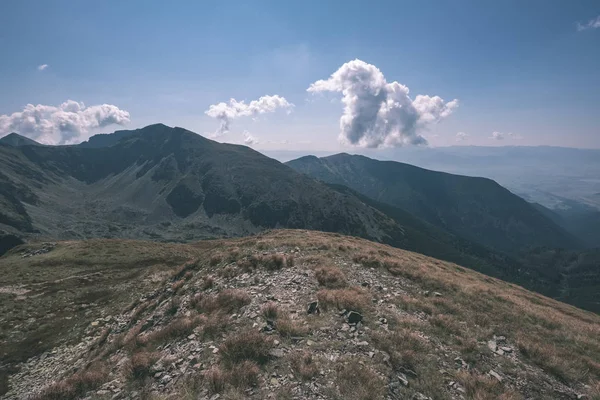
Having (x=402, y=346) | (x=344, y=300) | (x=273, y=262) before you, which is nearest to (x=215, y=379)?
(x=402, y=346)

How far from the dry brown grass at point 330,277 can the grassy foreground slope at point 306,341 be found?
0.34ft

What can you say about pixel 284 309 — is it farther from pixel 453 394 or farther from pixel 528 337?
pixel 528 337

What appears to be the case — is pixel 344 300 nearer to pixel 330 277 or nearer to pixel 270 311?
pixel 330 277

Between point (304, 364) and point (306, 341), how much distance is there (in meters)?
1.74

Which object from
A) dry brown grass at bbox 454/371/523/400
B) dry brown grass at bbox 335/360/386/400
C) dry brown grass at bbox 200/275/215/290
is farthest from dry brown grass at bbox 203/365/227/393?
dry brown grass at bbox 200/275/215/290

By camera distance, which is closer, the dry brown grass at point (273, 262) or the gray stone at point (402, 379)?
the gray stone at point (402, 379)

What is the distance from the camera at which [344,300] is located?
15867mm

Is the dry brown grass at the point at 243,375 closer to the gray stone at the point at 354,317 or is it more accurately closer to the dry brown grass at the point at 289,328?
the dry brown grass at the point at 289,328

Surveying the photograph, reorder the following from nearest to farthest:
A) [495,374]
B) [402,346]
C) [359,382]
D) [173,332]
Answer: [359,382] → [495,374] → [402,346] → [173,332]

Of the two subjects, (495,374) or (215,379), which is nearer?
(215,379)

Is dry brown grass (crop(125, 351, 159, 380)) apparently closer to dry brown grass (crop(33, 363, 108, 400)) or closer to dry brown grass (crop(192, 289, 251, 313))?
dry brown grass (crop(33, 363, 108, 400))

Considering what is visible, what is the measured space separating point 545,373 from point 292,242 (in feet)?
67.9

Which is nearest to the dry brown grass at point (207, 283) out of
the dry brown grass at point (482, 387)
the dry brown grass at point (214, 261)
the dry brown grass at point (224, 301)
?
the dry brown grass at point (224, 301)

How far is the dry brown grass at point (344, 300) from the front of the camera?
15.5 m
